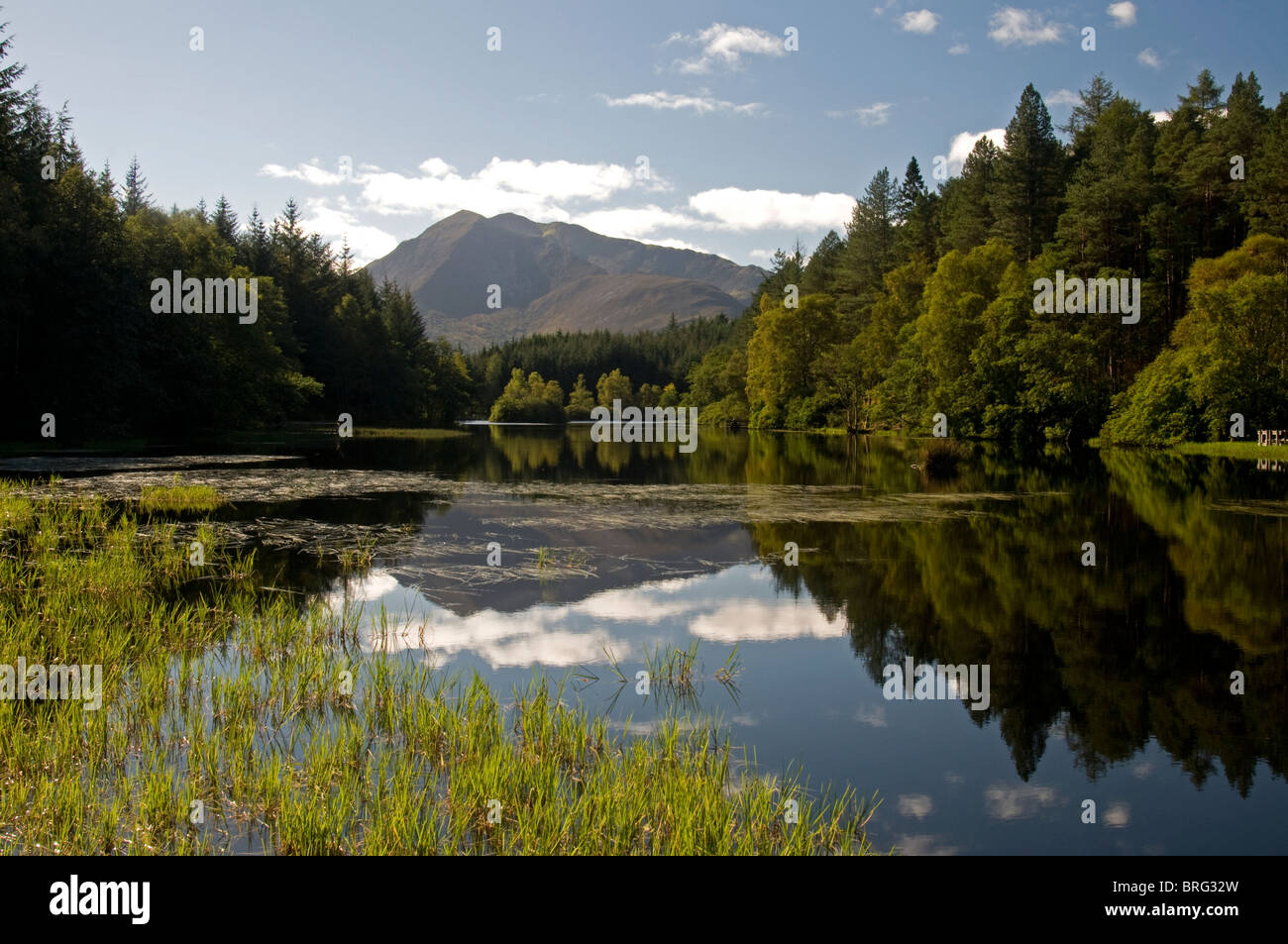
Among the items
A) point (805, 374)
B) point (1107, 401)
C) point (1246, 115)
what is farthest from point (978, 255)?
point (805, 374)

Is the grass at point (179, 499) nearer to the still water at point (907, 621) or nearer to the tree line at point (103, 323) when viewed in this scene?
the still water at point (907, 621)

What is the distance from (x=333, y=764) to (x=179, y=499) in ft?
65.5

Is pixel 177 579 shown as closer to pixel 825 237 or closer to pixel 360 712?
pixel 360 712

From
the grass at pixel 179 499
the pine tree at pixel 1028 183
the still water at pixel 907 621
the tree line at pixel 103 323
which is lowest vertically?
the still water at pixel 907 621

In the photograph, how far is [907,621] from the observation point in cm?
1295

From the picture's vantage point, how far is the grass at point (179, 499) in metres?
23.0

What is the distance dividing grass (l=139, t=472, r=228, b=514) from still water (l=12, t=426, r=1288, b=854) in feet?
2.59

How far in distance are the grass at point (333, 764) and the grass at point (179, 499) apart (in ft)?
41.1

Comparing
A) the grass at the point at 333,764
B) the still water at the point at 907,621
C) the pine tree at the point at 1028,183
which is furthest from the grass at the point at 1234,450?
the grass at the point at 333,764

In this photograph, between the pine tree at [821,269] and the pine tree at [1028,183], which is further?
the pine tree at [821,269]

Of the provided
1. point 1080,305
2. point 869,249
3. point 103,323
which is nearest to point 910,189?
point 869,249

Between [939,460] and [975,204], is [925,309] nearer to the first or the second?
[975,204]

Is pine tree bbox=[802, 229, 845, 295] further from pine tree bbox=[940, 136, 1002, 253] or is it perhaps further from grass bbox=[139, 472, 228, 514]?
grass bbox=[139, 472, 228, 514]

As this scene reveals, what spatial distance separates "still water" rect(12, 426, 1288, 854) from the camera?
7.29 metres
